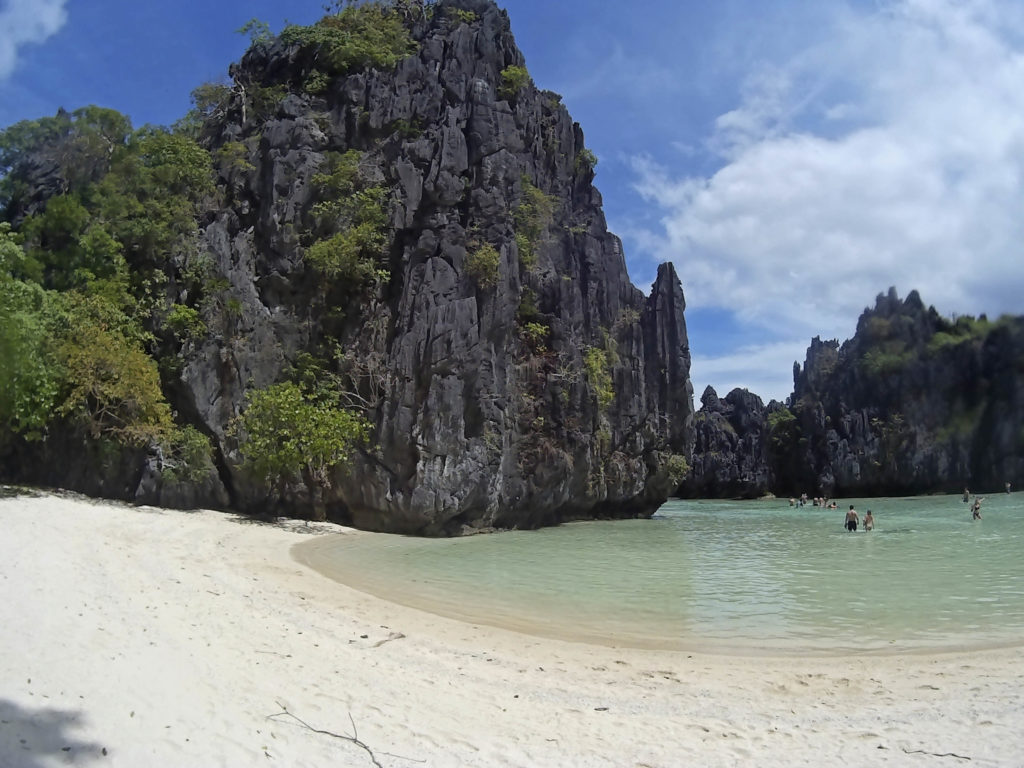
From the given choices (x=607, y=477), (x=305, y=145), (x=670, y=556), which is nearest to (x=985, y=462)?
(x=607, y=477)

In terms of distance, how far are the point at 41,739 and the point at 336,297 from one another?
2407cm

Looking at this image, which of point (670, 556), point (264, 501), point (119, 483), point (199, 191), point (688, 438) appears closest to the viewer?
point (670, 556)

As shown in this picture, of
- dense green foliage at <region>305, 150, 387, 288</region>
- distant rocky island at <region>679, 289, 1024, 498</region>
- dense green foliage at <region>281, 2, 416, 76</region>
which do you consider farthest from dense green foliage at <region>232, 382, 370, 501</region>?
distant rocky island at <region>679, 289, 1024, 498</region>

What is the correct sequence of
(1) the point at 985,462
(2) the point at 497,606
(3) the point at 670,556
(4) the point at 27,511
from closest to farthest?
(2) the point at 497,606 < (4) the point at 27,511 < (3) the point at 670,556 < (1) the point at 985,462

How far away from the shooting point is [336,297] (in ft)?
89.4

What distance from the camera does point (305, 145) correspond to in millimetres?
28703

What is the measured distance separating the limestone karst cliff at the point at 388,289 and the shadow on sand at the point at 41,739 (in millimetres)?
18021

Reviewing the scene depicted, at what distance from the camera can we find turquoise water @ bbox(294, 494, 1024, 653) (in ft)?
32.5

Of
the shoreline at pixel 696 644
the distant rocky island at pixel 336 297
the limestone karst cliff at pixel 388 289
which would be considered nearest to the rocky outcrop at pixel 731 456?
the distant rocky island at pixel 336 297

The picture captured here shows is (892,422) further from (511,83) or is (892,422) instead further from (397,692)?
(397,692)

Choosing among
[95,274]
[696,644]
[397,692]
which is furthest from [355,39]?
[397,692]

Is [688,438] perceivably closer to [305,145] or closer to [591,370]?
[591,370]

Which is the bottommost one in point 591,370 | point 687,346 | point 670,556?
point 670,556

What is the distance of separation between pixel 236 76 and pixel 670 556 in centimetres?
3044
